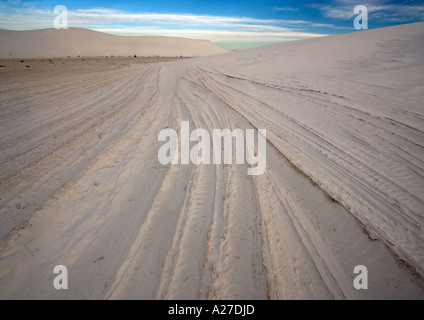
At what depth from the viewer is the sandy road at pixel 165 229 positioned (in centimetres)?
184

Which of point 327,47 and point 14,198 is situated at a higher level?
point 327,47

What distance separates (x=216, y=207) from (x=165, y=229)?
25.8 inches

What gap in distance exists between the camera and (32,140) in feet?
13.9

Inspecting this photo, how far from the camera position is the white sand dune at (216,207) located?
6.16ft

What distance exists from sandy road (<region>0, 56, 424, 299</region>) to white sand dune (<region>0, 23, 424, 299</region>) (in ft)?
0.04

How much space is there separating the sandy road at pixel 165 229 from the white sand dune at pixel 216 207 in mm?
13

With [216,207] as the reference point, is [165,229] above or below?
below

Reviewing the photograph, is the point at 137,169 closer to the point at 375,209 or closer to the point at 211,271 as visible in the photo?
the point at 211,271

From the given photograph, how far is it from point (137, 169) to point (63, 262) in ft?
5.22

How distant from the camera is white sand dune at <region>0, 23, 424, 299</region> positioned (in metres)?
1.88

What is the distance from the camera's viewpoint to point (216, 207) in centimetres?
264

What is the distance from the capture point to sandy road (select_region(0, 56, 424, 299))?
72.4 inches

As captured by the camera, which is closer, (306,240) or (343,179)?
(306,240)
